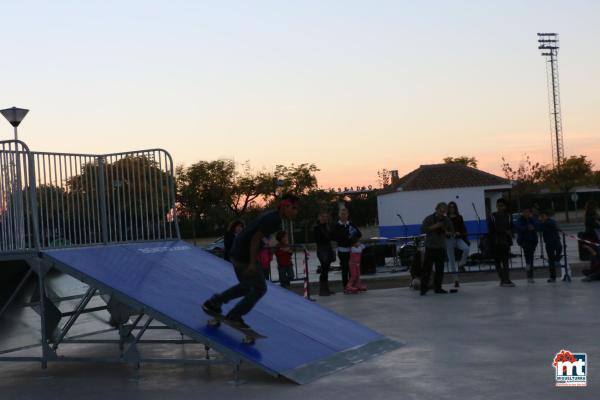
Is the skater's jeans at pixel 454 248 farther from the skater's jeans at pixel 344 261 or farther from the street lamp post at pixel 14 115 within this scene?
the street lamp post at pixel 14 115

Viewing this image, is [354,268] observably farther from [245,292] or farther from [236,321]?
[236,321]

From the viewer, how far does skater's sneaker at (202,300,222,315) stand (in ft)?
29.6

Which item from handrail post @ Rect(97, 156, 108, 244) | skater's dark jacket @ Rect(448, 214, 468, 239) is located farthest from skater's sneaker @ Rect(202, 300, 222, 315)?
skater's dark jacket @ Rect(448, 214, 468, 239)

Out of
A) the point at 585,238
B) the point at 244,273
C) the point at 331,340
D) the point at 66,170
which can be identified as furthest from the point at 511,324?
the point at 585,238

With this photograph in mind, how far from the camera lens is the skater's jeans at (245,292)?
29.4 ft

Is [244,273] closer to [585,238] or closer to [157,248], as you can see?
[157,248]

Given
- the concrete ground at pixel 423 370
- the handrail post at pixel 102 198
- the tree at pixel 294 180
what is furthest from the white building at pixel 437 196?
the handrail post at pixel 102 198

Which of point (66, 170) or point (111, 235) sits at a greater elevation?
point (66, 170)

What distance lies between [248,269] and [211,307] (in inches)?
22.1

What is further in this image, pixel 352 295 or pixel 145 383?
pixel 352 295

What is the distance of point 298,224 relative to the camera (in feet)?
239

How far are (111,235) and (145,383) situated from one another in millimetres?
3461

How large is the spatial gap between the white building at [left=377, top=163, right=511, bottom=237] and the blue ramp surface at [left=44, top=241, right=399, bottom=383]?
1770 inches

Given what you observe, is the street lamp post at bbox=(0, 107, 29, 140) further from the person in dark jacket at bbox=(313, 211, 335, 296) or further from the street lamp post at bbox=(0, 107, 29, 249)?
the street lamp post at bbox=(0, 107, 29, 249)
